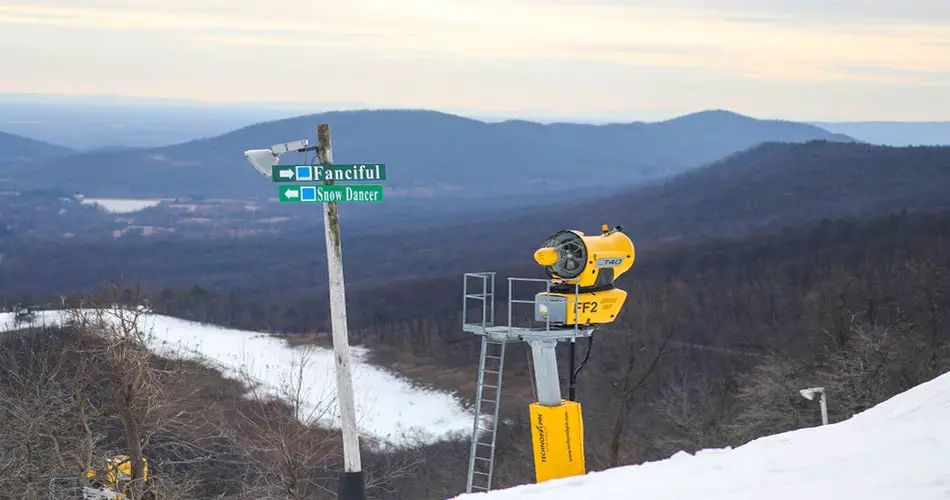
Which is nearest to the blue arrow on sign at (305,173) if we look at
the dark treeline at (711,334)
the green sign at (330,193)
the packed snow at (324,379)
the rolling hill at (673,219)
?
the green sign at (330,193)

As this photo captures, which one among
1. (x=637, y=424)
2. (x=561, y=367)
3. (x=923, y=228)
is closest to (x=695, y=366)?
(x=561, y=367)

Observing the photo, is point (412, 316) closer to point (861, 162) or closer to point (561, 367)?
point (561, 367)

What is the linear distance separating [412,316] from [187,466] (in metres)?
71.8

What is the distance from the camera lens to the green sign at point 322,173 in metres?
15.4

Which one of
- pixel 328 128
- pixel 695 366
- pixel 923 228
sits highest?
pixel 328 128

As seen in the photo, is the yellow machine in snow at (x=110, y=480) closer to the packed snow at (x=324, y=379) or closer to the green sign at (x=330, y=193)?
the green sign at (x=330, y=193)

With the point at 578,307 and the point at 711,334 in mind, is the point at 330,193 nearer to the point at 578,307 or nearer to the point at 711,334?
the point at 578,307

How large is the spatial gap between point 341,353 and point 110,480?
22.2 ft

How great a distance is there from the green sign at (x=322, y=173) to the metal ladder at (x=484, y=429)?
3099mm

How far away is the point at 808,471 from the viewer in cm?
1305

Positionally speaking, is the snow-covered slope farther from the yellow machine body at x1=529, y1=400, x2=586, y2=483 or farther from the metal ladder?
the metal ladder

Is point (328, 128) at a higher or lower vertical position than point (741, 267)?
higher

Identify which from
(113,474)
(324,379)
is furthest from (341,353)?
(324,379)

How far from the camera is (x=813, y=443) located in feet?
47.9
